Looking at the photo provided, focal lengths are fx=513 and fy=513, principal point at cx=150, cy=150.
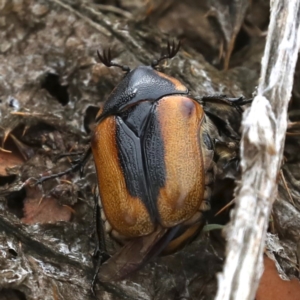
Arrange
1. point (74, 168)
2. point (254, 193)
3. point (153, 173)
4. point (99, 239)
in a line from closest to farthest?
point (254, 193) → point (153, 173) → point (99, 239) → point (74, 168)

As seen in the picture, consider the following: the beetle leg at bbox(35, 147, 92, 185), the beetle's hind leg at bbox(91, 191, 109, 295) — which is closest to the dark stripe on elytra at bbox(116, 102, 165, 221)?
the beetle's hind leg at bbox(91, 191, 109, 295)

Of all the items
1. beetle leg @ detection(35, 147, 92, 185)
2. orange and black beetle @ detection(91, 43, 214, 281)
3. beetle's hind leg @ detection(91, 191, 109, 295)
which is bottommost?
beetle's hind leg @ detection(91, 191, 109, 295)

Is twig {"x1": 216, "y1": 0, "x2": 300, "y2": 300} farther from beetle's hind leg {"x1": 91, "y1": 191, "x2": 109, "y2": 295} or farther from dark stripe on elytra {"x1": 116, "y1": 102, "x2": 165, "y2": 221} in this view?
beetle's hind leg {"x1": 91, "y1": 191, "x2": 109, "y2": 295}

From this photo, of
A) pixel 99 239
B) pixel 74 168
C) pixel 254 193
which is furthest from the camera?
pixel 74 168

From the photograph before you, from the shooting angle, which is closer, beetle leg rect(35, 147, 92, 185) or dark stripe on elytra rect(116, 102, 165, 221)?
dark stripe on elytra rect(116, 102, 165, 221)

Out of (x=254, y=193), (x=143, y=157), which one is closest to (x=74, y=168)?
(x=143, y=157)

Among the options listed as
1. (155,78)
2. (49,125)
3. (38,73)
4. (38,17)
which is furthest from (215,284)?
(38,17)

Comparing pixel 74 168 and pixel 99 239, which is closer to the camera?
pixel 99 239

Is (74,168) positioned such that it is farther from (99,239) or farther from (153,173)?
(153,173)
